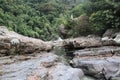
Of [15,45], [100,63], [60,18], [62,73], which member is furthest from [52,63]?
[60,18]

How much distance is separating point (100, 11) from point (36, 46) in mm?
6934

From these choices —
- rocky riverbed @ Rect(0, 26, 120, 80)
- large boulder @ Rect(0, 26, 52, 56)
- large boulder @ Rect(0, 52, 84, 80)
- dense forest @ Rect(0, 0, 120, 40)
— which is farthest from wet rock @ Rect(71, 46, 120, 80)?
dense forest @ Rect(0, 0, 120, 40)

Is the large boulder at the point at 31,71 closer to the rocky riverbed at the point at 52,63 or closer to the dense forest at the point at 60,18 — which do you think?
the rocky riverbed at the point at 52,63

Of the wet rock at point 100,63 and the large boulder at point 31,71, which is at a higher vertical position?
the large boulder at point 31,71

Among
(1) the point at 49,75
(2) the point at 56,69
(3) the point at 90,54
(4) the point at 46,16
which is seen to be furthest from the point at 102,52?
(4) the point at 46,16

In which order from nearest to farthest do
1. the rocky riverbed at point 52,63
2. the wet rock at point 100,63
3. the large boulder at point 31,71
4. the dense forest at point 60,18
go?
1. the large boulder at point 31,71
2. the rocky riverbed at point 52,63
3. the wet rock at point 100,63
4. the dense forest at point 60,18

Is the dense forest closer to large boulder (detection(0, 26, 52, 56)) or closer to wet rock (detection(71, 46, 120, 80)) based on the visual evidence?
wet rock (detection(71, 46, 120, 80))

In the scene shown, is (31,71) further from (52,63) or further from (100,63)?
(100,63)

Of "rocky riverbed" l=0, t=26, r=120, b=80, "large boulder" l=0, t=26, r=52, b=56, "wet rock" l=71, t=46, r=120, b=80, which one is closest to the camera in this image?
"rocky riverbed" l=0, t=26, r=120, b=80

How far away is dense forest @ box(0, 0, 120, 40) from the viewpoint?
61.9 feet

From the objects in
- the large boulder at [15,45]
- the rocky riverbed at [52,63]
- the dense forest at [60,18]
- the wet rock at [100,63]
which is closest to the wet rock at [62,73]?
the rocky riverbed at [52,63]

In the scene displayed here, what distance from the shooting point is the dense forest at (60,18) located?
743 inches

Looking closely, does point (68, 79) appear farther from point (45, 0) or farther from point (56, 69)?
point (45, 0)

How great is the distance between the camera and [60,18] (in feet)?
111
